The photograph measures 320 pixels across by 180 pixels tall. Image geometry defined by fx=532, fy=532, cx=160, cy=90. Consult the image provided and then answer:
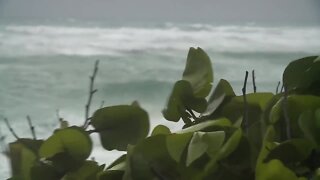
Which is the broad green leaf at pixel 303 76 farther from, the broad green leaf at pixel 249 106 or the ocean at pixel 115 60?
the ocean at pixel 115 60

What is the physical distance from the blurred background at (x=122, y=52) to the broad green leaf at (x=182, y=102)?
159mm

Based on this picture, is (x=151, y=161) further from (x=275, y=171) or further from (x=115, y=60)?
(x=115, y=60)

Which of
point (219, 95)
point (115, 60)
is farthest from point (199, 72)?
point (115, 60)

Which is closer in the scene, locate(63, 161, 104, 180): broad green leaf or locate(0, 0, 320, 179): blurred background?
locate(63, 161, 104, 180): broad green leaf

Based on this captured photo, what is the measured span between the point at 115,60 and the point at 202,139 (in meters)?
1.99

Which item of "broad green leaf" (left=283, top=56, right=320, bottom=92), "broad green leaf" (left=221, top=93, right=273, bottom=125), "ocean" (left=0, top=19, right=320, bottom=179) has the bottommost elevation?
"ocean" (left=0, top=19, right=320, bottom=179)

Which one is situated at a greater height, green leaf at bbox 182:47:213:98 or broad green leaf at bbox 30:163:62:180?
green leaf at bbox 182:47:213:98

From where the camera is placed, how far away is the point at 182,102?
0.79 ft

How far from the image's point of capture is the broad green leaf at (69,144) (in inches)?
8.5

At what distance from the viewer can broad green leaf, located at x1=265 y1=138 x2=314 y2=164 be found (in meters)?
0.20

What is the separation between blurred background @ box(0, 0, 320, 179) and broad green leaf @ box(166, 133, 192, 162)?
0.20m

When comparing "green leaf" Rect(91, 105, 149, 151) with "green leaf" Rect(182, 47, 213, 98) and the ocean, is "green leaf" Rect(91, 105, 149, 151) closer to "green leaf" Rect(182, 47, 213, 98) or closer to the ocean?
"green leaf" Rect(182, 47, 213, 98)

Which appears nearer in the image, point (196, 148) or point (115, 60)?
point (196, 148)

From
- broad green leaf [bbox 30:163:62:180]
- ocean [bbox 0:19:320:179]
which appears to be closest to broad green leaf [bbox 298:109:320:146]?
broad green leaf [bbox 30:163:62:180]
